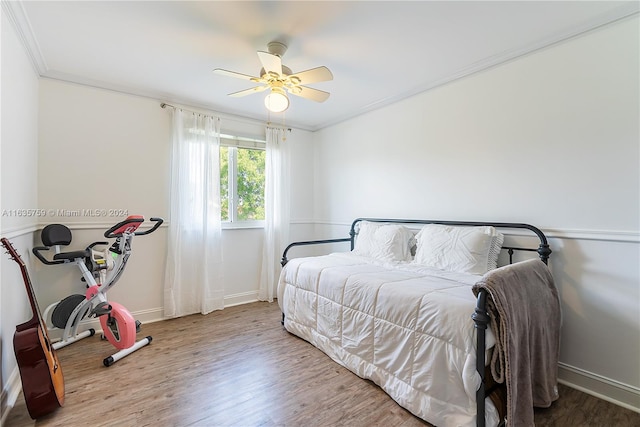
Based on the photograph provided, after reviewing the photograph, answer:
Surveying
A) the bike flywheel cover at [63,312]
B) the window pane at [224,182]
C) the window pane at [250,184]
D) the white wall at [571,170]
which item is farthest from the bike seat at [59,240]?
the white wall at [571,170]

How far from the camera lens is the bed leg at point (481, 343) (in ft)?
4.58

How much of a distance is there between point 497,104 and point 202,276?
338 cm

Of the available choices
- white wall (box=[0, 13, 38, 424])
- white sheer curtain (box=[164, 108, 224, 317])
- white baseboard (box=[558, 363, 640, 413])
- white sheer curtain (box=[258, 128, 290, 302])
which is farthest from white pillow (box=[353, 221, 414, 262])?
white wall (box=[0, 13, 38, 424])

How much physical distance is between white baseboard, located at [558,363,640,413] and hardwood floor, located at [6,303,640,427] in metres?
0.06

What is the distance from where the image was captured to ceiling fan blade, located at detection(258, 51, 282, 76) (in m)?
1.87

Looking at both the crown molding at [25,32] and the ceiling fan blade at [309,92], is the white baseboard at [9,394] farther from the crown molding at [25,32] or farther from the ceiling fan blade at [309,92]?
the ceiling fan blade at [309,92]

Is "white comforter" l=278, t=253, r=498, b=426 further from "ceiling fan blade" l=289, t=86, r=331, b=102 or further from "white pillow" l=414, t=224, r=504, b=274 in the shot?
"ceiling fan blade" l=289, t=86, r=331, b=102

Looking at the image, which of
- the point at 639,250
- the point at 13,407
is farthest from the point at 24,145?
the point at 639,250

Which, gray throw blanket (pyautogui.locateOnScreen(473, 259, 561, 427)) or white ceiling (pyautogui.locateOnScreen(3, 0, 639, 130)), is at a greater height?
white ceiling (pyautogui.locateOnScreen(3, 0, 639, 130))

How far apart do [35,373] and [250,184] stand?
2.74 metres

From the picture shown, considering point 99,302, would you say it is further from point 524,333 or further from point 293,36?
point 524,333

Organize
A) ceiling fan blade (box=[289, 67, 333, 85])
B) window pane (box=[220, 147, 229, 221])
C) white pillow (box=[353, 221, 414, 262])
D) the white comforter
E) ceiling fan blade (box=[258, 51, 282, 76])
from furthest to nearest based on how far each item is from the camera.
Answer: window pane (box=[220, 147, 229, 221]), white pillow (box=[353, 221, 414, 262]), ceiling fan blade (box=[289, 67, 333, 85]), ceiling fan blade (box=[258, 51, 282, 76]), the white comforter

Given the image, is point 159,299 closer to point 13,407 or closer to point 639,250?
point 13,407

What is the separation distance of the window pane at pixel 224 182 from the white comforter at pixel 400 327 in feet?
4.91
